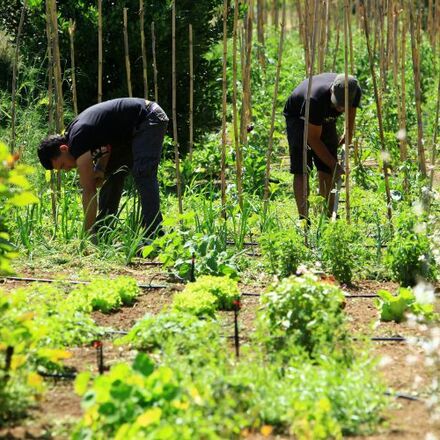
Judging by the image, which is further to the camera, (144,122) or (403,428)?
(144,122)

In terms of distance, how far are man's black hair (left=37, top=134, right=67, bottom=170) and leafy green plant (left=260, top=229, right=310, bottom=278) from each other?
5.44 ft

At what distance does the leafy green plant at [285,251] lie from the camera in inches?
221

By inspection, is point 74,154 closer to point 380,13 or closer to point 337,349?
point 337,349

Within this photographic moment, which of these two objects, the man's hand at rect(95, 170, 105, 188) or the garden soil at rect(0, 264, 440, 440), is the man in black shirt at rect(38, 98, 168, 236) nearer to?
the man's hand at rect(95, 170, 105, 188)

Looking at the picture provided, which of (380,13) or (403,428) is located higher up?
(380,13)

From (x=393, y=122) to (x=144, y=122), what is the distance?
138 inches

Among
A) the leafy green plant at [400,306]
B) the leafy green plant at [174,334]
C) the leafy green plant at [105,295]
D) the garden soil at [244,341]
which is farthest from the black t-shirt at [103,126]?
the leafy green plant at [400,306]

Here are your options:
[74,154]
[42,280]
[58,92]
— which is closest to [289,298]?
[42,280]

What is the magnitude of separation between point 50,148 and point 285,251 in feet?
6.15

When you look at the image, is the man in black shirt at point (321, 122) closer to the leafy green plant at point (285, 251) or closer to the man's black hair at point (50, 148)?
the leafy green plant at point (285, 251)

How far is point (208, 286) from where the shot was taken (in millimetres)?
5070

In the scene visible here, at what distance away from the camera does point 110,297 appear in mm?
5062

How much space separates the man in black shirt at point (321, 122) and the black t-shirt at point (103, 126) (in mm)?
1174

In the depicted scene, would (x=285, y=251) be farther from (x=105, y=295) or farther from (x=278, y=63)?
(x=278, y=63)
